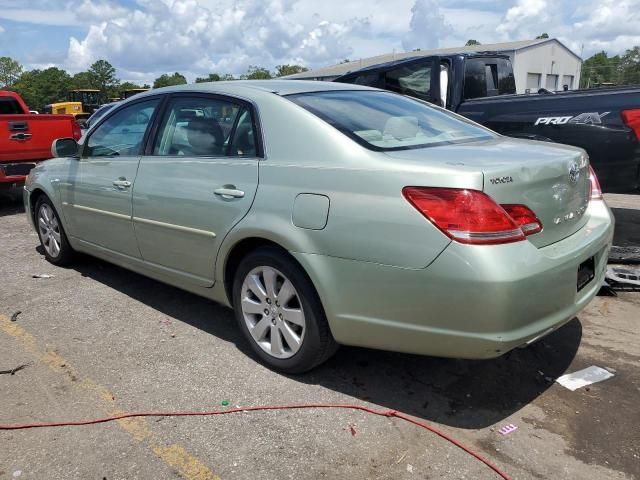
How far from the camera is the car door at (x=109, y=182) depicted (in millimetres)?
4176

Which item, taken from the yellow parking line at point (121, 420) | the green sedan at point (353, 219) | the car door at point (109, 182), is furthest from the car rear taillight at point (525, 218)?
the car door at point (109, 182)

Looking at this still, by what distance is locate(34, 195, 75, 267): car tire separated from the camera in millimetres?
5328

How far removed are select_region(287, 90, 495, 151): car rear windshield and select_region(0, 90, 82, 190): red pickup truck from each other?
6.33 meters

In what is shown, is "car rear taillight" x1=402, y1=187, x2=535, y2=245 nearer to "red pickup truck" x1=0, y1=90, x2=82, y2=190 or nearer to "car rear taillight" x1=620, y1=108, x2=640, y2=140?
"car rear taillight" x1=620, y1=108, x2=640, y2=140

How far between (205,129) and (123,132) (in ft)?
3.64

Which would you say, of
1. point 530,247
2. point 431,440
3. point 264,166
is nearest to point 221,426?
point 431,440

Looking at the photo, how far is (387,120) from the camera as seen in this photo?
134 inches

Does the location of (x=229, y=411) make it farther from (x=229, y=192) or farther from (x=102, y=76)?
(x=102, y=76)

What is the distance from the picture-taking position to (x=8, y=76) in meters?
96.4

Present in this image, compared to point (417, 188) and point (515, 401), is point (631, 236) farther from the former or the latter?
point (417, 188)

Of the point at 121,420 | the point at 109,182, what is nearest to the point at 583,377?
the point at 121,420

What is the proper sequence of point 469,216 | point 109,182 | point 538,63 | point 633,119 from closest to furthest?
point 469,216 → point 109,182 → point 633,119 → point 538,63

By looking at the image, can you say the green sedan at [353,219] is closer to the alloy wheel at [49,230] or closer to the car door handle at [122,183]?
the car door handle at [122,183]

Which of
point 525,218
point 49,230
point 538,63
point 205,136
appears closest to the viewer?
point 525,218
